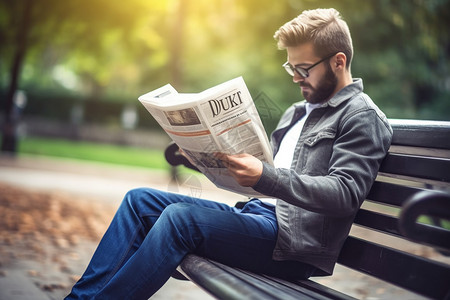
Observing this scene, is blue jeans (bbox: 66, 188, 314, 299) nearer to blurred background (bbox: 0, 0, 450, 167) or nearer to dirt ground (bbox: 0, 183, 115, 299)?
blurred background (bbox: 0, 0, 450, 167)

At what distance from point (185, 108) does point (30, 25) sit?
41.8 ft

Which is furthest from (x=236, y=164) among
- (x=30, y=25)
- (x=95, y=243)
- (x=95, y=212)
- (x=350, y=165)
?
(x=30, y=25)

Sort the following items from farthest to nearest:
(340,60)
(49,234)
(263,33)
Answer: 1. (263,33)
2. (49,234)
3. (340,60)

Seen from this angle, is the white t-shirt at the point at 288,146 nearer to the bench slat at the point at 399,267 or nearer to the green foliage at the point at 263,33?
the bench slat at the point at 399,267

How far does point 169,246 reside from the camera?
2.06 m

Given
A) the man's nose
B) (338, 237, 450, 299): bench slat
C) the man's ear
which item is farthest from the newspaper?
(338, 237, 450, 299): bench slat

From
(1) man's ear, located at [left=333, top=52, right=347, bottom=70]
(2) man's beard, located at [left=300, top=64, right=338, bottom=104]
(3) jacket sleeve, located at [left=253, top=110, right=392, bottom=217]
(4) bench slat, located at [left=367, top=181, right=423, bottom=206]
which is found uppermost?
(1) man's ear, located at [left=333, top=52, right=347, bottom=70]

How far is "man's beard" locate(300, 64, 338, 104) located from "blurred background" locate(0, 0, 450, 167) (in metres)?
0.17

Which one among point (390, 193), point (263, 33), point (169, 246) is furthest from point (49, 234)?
point (263, 33)

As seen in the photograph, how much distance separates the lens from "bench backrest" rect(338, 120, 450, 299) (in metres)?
1.87

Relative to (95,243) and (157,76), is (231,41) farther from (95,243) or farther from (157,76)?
(95,243)

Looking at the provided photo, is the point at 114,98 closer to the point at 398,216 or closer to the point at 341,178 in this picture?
the point at 341,178

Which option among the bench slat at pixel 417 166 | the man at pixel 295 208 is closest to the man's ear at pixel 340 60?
the man at pixel 295 208

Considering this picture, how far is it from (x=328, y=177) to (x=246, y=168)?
0.97 feet
